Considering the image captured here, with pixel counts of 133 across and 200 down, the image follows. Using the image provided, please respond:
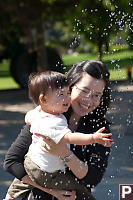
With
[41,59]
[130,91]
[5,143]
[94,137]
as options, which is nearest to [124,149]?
[5,143]

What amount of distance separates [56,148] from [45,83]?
1.07 ft

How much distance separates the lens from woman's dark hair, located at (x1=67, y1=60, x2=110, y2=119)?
2.52 m

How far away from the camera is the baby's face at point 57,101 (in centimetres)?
231

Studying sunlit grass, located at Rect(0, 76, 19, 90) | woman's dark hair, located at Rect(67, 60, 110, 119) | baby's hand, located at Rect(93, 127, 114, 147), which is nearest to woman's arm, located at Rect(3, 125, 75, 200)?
woman's dark hair, located at Rect(67, 60, 110, 119)

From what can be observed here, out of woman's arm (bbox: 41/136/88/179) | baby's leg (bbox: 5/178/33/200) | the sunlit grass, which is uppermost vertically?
woman's arm (bbox: 41/136/88/179)

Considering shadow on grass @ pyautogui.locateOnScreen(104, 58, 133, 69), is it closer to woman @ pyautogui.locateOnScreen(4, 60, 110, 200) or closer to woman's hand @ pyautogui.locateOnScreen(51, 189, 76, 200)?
woman @ pyautogui.locateOnScreen(4, 60, 110, 200)

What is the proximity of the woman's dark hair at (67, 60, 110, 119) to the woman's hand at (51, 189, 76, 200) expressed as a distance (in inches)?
16.4

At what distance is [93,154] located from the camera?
2.46 metres

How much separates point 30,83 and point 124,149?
12.1ft

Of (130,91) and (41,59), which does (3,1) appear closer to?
(41,59)

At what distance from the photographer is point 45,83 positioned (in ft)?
7.74

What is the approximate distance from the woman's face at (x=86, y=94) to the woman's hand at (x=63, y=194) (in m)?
0.41

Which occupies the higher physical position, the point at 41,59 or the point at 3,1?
the point at 3,1

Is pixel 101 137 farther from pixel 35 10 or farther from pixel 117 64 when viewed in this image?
pixel 35 10
